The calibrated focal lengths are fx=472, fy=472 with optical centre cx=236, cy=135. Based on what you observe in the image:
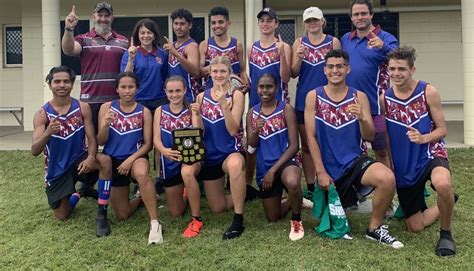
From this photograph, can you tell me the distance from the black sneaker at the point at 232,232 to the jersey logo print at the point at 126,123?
120 cm

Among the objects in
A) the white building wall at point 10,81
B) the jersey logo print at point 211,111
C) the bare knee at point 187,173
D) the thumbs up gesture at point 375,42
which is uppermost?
the white building wall at point 10,81

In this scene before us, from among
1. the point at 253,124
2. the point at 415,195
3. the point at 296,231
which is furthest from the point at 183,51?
the point at 415,195

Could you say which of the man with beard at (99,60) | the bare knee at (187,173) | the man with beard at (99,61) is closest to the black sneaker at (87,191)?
the man with beard at (99,61)

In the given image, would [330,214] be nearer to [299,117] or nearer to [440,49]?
[299,117]

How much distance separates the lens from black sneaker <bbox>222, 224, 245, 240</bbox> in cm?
386

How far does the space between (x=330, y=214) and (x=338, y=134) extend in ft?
2.12

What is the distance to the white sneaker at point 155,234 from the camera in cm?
383

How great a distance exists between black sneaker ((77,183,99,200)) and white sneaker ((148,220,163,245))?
1300mm

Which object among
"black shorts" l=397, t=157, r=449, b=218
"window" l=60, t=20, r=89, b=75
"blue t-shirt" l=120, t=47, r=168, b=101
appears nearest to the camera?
"black shorts" l=397, t=157, r=449, b=218

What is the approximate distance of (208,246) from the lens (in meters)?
3.69

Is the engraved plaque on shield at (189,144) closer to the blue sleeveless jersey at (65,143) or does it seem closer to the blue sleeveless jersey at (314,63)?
the blue sleeveless jersey at (65,143)

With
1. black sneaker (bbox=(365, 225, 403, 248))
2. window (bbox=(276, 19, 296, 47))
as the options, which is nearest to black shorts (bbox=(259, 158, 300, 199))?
black sneaker (bbox=(365, 225, 403, 248))

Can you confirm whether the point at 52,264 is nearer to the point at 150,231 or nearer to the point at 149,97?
the point at 150,231

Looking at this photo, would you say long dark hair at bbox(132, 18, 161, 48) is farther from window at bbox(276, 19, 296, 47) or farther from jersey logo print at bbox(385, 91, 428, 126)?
window at bbox(276, 19, 296, 47)
